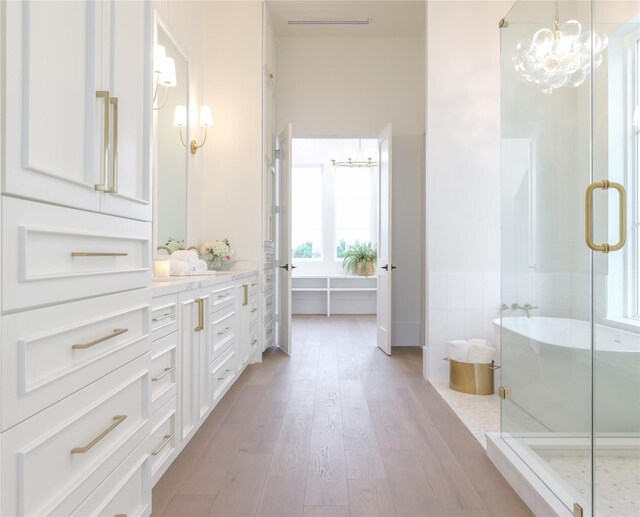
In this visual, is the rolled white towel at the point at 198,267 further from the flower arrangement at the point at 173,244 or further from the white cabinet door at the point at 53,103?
the white cabinet door at the point at 53,103

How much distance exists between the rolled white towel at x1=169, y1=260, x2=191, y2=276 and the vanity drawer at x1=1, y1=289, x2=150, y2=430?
1474 millimetres

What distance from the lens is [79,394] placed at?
109 cm

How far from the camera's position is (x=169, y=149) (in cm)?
328

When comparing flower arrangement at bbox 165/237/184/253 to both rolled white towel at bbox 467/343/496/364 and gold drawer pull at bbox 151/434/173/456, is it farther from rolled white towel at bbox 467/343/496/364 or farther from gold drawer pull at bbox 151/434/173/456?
rolled white towel at bbox 467/343/496/364

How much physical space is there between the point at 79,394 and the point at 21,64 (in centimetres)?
73

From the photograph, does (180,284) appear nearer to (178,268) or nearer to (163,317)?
(163,317)

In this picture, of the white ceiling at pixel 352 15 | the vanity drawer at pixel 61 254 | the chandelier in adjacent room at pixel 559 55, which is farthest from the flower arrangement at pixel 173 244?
the white ceiling at pixel 352 15

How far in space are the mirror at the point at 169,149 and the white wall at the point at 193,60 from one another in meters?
0.11

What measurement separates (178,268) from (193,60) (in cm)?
201

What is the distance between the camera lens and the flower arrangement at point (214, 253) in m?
3.90

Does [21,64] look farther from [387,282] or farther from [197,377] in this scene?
[387,282]

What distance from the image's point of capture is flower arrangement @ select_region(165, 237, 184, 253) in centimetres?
322

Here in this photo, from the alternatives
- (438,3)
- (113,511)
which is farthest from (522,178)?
(438,3)

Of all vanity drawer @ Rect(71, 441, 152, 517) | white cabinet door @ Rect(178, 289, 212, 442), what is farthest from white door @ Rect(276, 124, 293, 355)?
vanity drawer @ Rect(71, 441, 152, 517)
